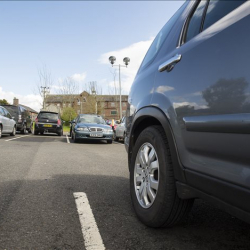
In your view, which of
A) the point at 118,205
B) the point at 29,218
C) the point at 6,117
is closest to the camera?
the point at 29,218

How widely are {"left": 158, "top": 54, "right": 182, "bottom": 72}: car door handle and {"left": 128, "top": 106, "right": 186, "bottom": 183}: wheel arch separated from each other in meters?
0.34

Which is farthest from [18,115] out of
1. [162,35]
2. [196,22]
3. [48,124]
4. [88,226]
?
[196,22]

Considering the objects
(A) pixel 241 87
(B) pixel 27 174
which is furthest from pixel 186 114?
(B) pixel 27 174

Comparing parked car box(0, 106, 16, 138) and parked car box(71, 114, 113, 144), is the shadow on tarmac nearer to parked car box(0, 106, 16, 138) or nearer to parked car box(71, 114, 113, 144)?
parked car box(71, 114, 113, 144)

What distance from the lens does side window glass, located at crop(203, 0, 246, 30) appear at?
1580 mm

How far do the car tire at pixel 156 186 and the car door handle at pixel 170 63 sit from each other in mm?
494

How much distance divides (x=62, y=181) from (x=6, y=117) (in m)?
10.1

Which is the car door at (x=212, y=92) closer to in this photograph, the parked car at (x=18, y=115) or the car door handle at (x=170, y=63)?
the car door handle at (x=170, y=63)

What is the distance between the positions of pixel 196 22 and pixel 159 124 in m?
0.86

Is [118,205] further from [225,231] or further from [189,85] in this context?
[189,85]

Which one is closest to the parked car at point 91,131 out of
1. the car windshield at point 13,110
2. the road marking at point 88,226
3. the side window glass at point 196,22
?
the car windshield at point 13,110

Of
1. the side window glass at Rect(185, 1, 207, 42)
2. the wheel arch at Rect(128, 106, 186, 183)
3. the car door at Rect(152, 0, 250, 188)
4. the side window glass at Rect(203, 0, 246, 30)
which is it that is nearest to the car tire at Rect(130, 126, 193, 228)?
the wheel arch at Rect(128, 106, 186, 183)

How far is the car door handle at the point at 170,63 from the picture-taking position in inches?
76.0

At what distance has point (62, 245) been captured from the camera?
1839 mm
